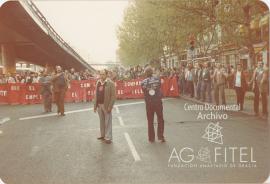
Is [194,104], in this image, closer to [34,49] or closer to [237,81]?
[237,81]

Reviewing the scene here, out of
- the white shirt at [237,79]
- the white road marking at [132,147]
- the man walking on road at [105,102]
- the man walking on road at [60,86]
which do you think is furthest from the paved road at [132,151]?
the white shirt at [237,79]

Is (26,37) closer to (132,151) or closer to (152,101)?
(152,101)

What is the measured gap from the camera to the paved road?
7.22 metres

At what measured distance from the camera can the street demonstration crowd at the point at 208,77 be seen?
26.6ft

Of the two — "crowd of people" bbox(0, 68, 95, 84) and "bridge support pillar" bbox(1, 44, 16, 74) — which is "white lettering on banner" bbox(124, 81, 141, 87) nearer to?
"crowd of people" bbox(0, 68, 95, 84)

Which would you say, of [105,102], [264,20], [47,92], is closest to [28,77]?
[47,92]

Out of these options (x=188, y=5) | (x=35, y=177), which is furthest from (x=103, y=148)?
(x=188, y=5)

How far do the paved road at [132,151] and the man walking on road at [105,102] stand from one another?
0.12 meters

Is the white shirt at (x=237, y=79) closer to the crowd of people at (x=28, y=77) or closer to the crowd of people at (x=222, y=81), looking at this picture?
the crowd of people at (x=222, y=81)

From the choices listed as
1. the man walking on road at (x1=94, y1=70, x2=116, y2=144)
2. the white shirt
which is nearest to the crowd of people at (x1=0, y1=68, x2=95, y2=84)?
the man walking on road at (x1=94, y1=70, x2=116, y2=144)

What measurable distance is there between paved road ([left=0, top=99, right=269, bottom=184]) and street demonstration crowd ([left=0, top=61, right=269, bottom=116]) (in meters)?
0.40

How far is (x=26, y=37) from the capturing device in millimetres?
9320

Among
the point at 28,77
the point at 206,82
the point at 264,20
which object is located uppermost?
the point at 264,20

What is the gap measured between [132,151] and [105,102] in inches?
68.5
